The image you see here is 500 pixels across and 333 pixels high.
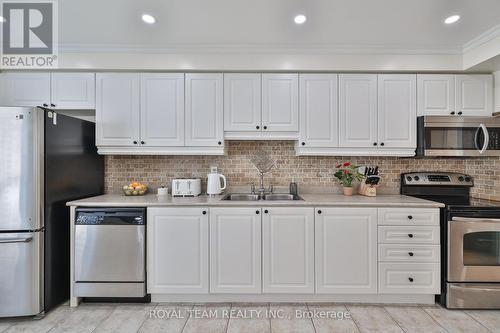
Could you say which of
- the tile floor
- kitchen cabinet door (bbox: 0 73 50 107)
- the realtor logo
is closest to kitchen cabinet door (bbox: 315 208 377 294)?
the tile floor

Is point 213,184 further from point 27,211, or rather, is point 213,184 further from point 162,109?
point 27,211

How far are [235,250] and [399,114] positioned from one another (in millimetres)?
2132

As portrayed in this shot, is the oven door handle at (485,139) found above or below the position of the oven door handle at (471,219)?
above

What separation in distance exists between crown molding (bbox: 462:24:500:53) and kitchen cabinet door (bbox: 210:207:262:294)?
2.56 metres

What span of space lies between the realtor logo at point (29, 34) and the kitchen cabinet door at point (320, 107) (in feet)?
7.43

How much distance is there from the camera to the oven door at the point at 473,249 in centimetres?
226

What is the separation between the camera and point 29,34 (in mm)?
2344

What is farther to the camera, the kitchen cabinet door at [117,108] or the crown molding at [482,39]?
the kitchen cabinet door at [117,108]

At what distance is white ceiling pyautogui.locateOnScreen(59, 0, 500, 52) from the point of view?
1.96 metres

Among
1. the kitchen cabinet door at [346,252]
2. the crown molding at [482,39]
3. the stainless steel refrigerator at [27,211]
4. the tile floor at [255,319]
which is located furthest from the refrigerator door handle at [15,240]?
the crown molding at [482,39]

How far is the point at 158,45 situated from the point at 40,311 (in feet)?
8.41

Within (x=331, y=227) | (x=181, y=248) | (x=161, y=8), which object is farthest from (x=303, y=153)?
(x=161, y=8)

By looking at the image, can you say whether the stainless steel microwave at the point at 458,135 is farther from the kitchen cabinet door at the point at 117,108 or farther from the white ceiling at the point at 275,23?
the kitchen cabinet door at the point at 117,108

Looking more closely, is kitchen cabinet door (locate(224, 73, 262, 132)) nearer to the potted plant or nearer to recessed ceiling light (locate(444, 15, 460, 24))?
the potted plant
